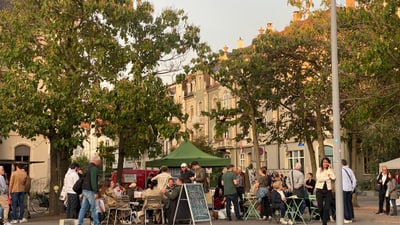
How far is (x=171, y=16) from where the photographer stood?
24781 millimetres

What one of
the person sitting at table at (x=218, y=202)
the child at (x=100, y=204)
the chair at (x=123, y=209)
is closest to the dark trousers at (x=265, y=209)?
the person sitting at table at (x=218, y=202)

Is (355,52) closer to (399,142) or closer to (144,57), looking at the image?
(144,57)

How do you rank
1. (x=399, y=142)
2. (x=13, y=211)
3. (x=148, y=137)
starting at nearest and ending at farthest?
1. (x=13, y=211)
2. (x=148, y=137)
3. (x=399, y=142)

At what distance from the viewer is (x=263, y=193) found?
20.9m

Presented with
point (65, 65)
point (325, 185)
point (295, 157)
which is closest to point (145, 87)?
point (65, 65)

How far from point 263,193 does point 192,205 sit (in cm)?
435

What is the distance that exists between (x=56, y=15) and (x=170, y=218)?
854 cm

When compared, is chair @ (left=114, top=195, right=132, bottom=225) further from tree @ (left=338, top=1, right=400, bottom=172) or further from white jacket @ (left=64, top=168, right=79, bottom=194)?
tree @ (left=338, top=1, right=400, bottom=172)

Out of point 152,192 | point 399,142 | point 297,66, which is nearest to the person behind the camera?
point 152,192

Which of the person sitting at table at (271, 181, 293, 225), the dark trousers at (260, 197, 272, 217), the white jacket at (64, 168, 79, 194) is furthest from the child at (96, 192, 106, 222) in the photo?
the dark trousers at (260, 197, 272, 217)

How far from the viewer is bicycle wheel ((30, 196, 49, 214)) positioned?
93.1ft

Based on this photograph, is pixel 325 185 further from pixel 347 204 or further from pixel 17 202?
pixel 17 202

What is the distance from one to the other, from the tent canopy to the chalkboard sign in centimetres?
929

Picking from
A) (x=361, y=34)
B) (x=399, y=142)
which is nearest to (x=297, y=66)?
(x=361, y=34)
